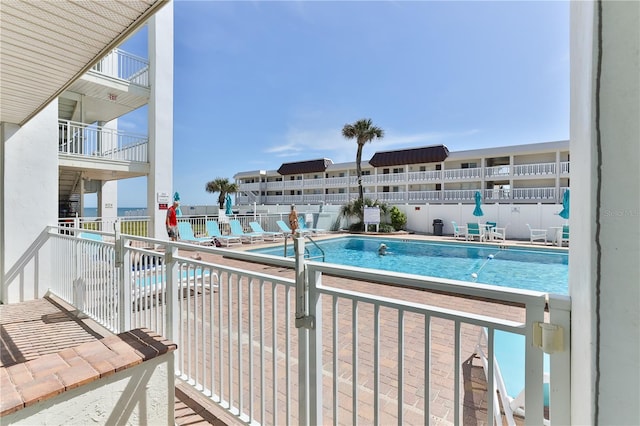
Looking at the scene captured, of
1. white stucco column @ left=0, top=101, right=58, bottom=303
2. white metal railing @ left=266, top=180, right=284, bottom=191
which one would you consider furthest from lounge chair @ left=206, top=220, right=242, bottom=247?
white metal railing @ left=266, top=180, right=284, bottom=191

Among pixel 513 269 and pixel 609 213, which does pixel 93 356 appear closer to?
pixel 609 213

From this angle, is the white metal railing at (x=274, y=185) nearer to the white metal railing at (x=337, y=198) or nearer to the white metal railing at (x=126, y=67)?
the white metal railing at (x=337, y=198)

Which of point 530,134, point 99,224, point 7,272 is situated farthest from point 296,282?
point 530,134

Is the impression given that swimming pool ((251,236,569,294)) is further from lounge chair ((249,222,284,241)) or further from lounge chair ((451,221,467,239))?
lounge chair ((451,221,467,239))

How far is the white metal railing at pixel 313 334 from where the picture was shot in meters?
1.14

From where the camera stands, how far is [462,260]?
37.0 feet

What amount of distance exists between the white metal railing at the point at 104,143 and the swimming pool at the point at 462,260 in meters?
5.72

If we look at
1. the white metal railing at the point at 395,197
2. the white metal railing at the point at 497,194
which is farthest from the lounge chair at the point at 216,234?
the white metal railing at the point at 497,194

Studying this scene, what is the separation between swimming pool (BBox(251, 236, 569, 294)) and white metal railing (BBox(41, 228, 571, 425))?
5.91 meters

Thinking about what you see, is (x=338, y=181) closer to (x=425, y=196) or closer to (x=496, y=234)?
(x=425, y=196)

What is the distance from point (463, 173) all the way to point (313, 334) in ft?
88.2

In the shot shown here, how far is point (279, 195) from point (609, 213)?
3794cm

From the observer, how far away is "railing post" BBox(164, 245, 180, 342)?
2633 millimetres

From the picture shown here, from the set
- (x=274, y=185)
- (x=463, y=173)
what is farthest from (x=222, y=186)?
(x=463, y=173)
